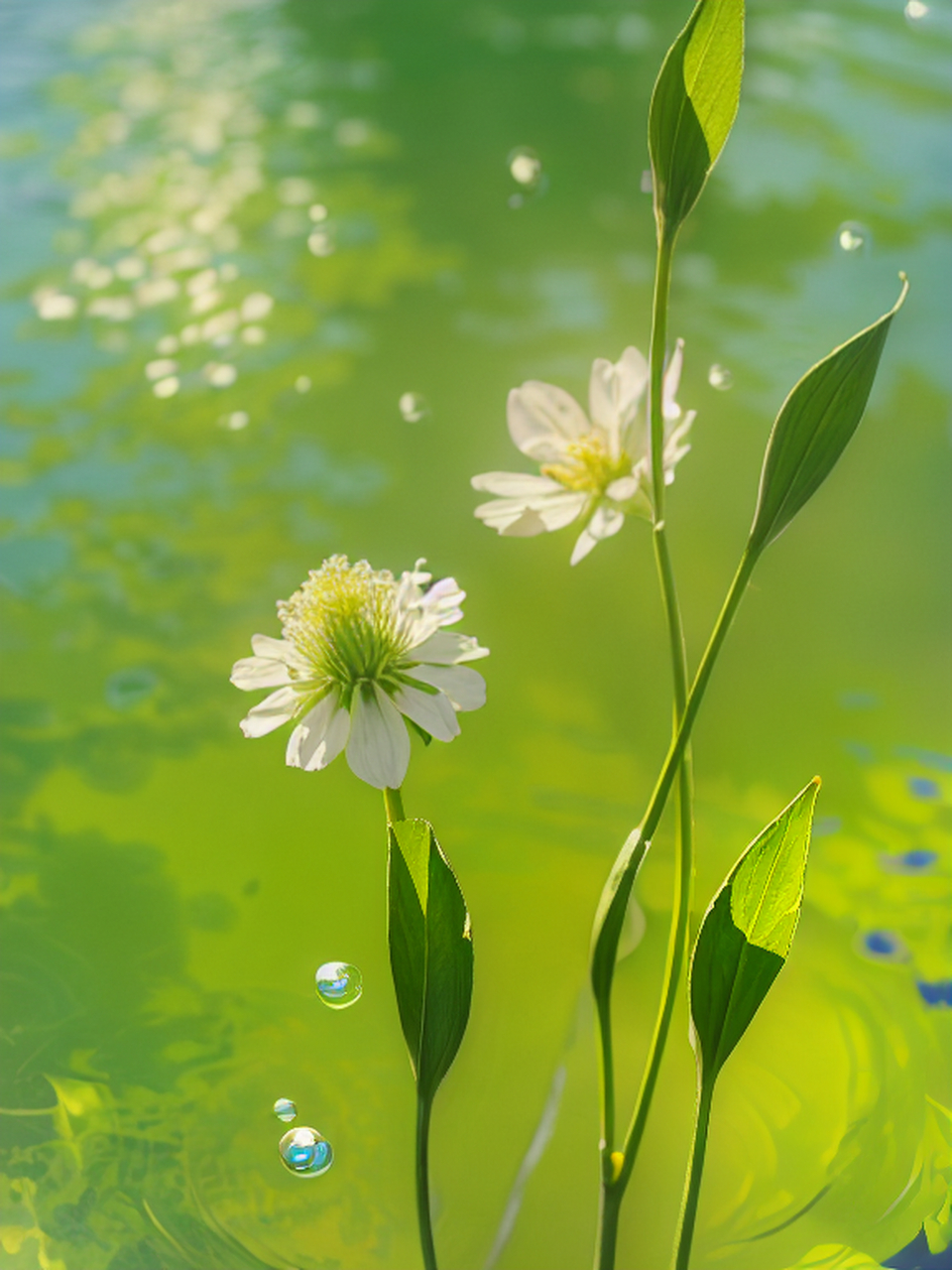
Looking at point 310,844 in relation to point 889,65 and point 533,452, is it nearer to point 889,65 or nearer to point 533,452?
point 533,452

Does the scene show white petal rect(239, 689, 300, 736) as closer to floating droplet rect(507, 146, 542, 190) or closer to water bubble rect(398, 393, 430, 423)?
water bubble rect(398, 393, 430, 423)

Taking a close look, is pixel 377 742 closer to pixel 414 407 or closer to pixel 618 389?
pixel 618 389

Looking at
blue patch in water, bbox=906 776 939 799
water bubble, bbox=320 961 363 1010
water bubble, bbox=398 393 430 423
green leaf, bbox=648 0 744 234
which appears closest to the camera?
green leaf, bbox=648 0 744 234

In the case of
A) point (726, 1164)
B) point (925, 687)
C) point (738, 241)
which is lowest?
point (726, 1164)

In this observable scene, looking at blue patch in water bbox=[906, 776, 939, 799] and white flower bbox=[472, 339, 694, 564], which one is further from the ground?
white flower bbox=[472, 339, 694, 564]

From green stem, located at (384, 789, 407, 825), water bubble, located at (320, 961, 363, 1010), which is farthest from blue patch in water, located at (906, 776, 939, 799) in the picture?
green stem, located at (384, 789, 407, 825)

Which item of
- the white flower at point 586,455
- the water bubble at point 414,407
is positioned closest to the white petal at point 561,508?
the white flower at point 586,455

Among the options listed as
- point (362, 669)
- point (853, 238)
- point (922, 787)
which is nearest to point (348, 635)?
point (362, 669)

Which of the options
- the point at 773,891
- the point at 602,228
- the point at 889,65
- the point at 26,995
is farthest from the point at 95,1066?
the point at 889,65
